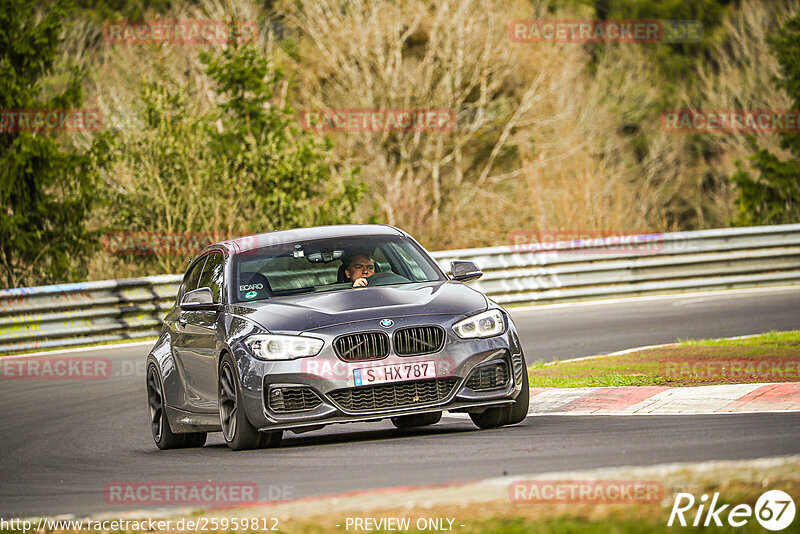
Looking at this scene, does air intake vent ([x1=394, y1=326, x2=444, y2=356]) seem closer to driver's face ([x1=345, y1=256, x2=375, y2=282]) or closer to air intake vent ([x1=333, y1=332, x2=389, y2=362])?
air intake vent ([x1=333, y1=332, x2=389, y2=362])

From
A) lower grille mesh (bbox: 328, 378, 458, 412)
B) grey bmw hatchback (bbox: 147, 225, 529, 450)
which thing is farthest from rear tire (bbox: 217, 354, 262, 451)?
lower grille mesh (bbox: 328, 378, 458, 412)

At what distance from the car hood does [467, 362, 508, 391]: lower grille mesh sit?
15.9 inches

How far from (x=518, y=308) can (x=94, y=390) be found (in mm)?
9156

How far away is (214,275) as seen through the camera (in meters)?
10.4

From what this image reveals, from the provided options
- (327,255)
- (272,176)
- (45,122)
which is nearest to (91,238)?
(45,122)

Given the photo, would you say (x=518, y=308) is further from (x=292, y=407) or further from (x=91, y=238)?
(x=292, y=407)

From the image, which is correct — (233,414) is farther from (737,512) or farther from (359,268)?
(737,512)

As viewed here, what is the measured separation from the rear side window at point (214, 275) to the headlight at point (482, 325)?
205 centimetres

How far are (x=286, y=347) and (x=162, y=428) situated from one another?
88.4 inches

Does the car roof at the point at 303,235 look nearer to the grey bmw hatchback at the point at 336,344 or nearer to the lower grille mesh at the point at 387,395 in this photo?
the grey bmw hatchback at the point at 336,344

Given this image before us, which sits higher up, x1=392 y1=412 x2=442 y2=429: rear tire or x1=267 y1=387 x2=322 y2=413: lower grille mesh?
x1=267 y1=387 x2=322 y2=413: lower grille mesh

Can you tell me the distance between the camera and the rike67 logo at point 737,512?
5223mm

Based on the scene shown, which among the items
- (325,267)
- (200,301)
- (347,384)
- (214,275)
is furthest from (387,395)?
(214,275)

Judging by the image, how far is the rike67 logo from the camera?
5.22 m
